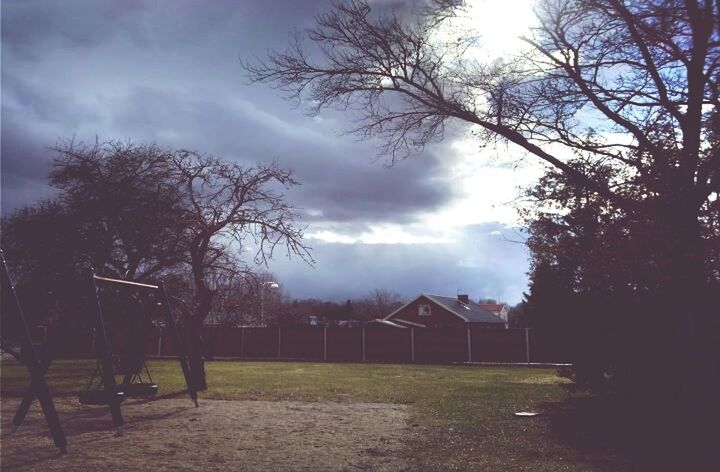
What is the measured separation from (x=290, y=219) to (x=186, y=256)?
389 cm

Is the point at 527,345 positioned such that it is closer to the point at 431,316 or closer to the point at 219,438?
the point at 219,438

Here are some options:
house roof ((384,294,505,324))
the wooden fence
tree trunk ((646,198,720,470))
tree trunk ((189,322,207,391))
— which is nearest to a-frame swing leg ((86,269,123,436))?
tree trunk ((189,322,207,391))

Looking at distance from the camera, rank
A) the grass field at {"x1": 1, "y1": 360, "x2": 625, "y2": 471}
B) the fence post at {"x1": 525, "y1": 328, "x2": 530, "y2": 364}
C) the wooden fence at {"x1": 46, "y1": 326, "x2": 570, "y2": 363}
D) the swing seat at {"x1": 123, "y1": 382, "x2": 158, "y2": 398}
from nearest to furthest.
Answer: the grass field at {"x1": 1, "y1": 360, "x2": 625, "y2": 471}
the swing seat at {"x1": 123, "y1": 382, "x2": 158, "y2": 398}
the fence post at {"x1": 525, "y1": 328, "x2": 530, "y2": 364}
the wooden fence at {"x1": 46, "y1": 326, "x2": 570, "y2": 363}

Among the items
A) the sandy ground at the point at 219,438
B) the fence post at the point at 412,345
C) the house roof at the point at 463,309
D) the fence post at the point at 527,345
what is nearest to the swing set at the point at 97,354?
the sandy ground at the point at 219,438

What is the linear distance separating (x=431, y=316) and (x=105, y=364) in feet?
162

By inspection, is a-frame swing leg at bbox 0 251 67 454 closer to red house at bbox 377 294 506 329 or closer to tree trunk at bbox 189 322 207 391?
tree trunk at bbox 189 322 207 391

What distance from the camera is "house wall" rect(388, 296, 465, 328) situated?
176ft

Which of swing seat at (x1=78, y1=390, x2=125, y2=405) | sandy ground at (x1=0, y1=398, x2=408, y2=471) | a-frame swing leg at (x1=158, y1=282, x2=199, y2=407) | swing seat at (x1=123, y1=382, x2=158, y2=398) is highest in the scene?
a-frame swing leg at (x1=158, y1=282, x2=199, y2=407)

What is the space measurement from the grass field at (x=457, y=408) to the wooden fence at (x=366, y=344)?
9.81m

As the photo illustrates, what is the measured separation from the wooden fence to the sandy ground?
16.0 meters

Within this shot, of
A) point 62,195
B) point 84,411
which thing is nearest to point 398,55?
point 84,411

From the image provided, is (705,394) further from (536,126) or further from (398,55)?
(398,55)

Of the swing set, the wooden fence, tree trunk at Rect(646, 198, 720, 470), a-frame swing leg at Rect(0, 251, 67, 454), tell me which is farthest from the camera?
the wooden fence

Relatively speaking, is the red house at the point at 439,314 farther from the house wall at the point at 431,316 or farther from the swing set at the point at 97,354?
the swing set at the point at 97,354
